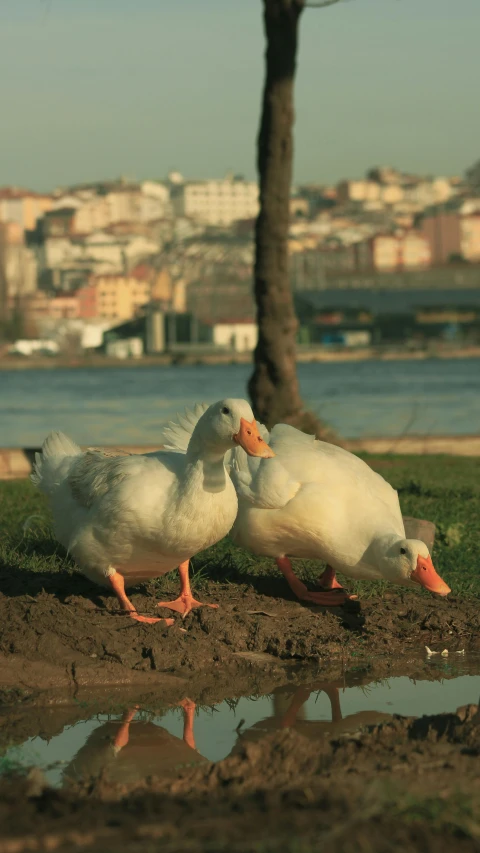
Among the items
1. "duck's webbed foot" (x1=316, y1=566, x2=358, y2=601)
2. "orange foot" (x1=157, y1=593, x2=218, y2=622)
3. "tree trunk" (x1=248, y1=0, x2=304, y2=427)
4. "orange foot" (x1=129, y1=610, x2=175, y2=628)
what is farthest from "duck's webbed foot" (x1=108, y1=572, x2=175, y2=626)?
"tree trunk" (x1=248, y1=0, x2=304, y2=427)

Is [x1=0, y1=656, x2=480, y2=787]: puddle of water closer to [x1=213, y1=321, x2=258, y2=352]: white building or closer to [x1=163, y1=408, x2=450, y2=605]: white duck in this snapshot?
[x1=163, y1=408, x2=450, y2=605]: white duck

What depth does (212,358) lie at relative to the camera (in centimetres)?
8175

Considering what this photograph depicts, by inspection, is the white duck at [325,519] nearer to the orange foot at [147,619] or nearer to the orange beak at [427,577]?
the orange beak at [427,577]

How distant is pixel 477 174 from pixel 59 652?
197 meters

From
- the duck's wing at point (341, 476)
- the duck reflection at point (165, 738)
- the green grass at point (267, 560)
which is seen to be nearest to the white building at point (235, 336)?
the green grass at point (267, 560)

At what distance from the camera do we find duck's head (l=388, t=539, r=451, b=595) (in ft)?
19.1

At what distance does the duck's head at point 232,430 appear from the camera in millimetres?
5309

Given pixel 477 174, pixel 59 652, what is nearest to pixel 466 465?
pixel 59 652

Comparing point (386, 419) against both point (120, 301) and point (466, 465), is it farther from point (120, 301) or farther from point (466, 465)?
point (120, 301)

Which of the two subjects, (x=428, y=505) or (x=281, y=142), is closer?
(x=428, y=505)

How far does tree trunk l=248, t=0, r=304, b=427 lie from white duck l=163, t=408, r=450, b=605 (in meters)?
6.11

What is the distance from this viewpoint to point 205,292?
10556 cm

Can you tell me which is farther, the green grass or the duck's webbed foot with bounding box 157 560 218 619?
the green grass

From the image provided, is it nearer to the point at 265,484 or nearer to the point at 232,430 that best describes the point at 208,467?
the point at 232,430
